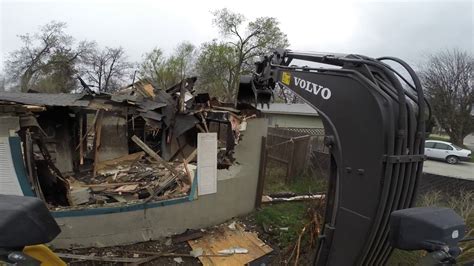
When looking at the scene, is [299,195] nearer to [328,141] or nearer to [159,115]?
[159,115]

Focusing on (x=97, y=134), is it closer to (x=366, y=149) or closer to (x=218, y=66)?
(x=366, y=149)

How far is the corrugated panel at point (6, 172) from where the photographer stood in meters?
5.23

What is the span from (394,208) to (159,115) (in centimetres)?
731

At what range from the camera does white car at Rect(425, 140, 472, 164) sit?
23000mm

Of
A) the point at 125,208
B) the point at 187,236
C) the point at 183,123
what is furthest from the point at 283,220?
the point at 183,123

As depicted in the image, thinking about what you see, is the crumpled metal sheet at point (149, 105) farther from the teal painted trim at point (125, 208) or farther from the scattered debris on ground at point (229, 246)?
the scattered debris on ground at point (229, 246)

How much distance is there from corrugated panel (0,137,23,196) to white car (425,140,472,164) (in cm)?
2367

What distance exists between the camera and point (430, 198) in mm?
6164

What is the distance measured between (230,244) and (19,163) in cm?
378

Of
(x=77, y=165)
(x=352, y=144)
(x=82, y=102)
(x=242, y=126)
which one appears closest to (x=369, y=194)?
(x=352, y=144)

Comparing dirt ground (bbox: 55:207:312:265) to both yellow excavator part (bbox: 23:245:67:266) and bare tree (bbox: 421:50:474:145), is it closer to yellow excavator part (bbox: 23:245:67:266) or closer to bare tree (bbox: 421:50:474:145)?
yellow excavator part (bbox: 23:245:67:266)

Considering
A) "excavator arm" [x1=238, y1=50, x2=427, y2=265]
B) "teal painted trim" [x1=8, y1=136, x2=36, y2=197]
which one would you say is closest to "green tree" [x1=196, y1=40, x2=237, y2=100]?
"teal painted trim" [x1=8, y1=136, x2=36, y2=197]

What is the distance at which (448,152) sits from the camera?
23.2 meters

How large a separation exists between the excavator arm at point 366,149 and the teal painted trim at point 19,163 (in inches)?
186
